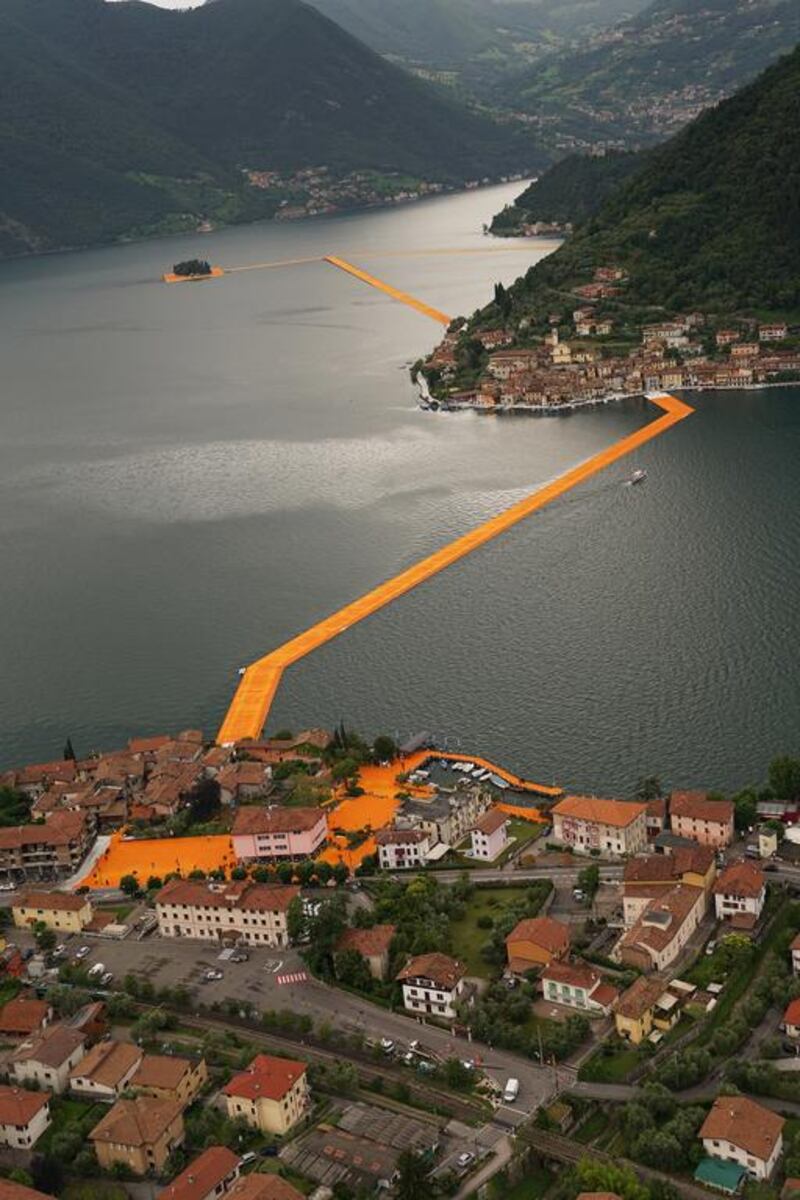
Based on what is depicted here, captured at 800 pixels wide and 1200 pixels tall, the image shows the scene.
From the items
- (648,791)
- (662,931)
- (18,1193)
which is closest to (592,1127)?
(662,931)

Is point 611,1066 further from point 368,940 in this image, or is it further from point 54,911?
point 54,911

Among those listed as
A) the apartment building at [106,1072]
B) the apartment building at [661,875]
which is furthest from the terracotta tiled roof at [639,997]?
the apartment building at [106,1072]

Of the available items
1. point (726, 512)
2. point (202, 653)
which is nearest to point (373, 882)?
point (202, 653)

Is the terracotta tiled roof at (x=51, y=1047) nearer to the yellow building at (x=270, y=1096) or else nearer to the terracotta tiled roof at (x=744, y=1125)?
the yellow building at (x=270, y=1096)

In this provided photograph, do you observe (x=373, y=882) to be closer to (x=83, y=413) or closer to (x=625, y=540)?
(x=625, y=540)

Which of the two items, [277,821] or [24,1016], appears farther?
[277,821]

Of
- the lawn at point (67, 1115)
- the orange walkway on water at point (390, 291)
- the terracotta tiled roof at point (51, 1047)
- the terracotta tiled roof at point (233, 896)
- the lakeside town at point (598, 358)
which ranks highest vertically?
the orange walkway on water at point (390, 291)

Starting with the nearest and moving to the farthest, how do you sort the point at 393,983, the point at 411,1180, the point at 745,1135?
the point at 411,1180, the point at 745,1135, the point at 393,983
